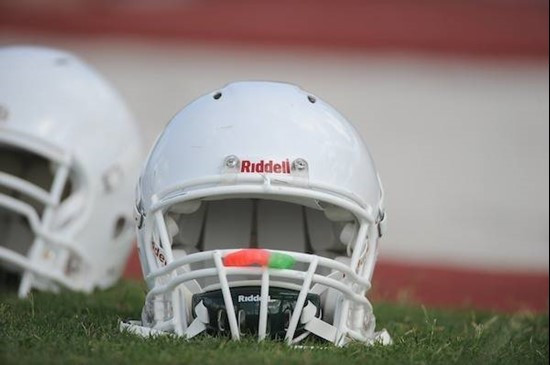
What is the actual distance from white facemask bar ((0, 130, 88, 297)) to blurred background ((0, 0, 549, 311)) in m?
5.20

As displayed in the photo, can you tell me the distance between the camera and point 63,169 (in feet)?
19.8

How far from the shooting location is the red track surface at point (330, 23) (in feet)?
39.3

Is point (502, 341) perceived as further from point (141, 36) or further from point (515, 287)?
point (141, 36)

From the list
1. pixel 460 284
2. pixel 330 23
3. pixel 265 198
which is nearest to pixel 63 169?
pixel 265 198

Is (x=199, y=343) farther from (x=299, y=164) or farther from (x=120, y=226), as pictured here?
(x=120, y=226)

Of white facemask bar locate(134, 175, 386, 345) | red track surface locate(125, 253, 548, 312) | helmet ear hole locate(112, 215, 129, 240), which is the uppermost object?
white facemask bar locate(134, 175, 386, 345)

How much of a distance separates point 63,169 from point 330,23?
6.85 m

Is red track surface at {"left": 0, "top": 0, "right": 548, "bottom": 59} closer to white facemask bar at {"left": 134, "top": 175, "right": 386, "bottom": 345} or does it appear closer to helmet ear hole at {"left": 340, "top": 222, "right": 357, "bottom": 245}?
helmet ear hole at {"left": 340, "top": 222, "right": 357, "bottom": 245}

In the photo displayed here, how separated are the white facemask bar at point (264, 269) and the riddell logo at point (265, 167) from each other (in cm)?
4

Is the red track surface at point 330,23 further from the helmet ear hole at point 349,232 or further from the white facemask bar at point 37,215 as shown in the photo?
the helmet ear hole at point 349,232

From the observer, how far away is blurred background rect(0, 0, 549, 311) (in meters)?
11.4

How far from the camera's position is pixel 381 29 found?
1227 centimetres

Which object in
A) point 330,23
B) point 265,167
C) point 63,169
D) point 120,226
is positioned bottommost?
point 120,226

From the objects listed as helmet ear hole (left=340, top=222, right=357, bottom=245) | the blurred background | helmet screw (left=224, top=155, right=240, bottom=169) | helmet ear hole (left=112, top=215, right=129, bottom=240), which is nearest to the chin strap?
helmet screw (left=224, top=155, right=240, bottom=169)
